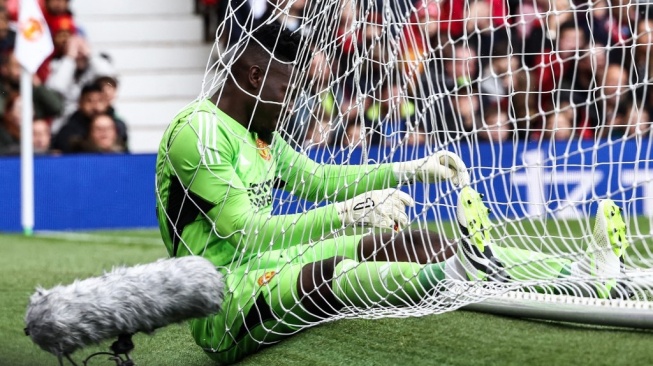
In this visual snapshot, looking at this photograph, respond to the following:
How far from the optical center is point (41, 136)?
965cm

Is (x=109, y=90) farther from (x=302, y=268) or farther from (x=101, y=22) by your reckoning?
(x=302, y=268)

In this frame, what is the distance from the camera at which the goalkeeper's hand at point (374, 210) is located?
11.7ft

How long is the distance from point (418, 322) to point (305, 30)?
110cm

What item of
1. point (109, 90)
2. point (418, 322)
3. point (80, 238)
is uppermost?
point (418, 322)

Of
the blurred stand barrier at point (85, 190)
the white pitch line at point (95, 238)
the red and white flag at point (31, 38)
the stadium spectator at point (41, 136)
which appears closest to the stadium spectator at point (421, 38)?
the white pitch line at point (95, 238)

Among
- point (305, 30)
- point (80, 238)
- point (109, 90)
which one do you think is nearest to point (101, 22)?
point (109, 90)

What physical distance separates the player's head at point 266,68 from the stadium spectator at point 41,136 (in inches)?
241

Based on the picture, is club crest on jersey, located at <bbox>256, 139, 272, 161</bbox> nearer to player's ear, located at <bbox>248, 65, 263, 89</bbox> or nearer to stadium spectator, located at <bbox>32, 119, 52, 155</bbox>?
player's ear, located at <bbox>248, 65, 263, 89</bbox>

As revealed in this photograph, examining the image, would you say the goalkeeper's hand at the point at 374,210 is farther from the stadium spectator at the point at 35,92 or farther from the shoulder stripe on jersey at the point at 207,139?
the stadium spectator at the point at 35,92

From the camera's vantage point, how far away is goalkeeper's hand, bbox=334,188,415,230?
3576mm

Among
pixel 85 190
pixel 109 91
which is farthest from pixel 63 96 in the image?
pixel 85 190

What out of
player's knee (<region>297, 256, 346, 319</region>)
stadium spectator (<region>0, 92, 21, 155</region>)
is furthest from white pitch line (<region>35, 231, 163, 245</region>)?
player's knee (<region>297, 256, 346, 319</region>)

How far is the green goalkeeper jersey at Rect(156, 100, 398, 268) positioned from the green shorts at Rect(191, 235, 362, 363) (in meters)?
0.07

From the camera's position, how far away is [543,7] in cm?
601
